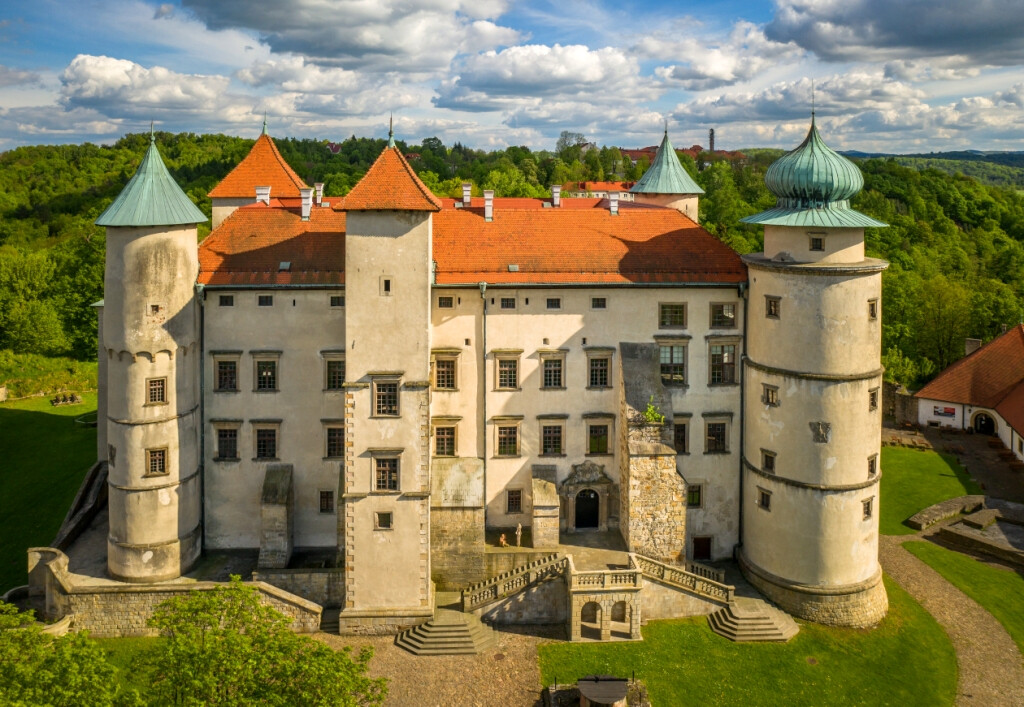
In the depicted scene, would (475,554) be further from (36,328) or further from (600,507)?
(36,328)

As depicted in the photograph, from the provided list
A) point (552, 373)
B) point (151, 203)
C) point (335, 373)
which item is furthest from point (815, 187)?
point (151, 203)

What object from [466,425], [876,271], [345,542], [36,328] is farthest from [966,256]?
[36,328]

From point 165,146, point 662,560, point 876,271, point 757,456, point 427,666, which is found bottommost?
point 427,666

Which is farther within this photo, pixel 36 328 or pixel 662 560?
pixel 36 328

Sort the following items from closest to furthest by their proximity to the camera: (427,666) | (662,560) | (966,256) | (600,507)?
(427,666)
(662,560)
(600,507)
(966,256)

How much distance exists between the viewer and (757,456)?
35375 millimetres

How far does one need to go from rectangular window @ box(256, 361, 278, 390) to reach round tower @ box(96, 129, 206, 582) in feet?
8.86

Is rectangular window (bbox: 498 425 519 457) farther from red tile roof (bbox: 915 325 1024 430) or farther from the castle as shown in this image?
red tile roof (bbox: 915 325 1024 430)

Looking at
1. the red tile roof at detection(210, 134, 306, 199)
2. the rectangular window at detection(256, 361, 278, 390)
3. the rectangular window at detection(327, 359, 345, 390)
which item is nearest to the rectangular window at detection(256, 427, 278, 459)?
the rectangular window at detection(256, 361, 278, 390)

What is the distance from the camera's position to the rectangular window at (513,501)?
36.8 m

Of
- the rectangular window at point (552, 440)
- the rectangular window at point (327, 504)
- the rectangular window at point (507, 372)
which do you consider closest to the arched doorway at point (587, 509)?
the rectangular window at point (552, 440)

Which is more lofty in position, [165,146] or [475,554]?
[165,146]

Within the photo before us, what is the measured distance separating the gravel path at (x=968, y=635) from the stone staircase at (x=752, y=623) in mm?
5915

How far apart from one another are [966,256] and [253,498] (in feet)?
265
